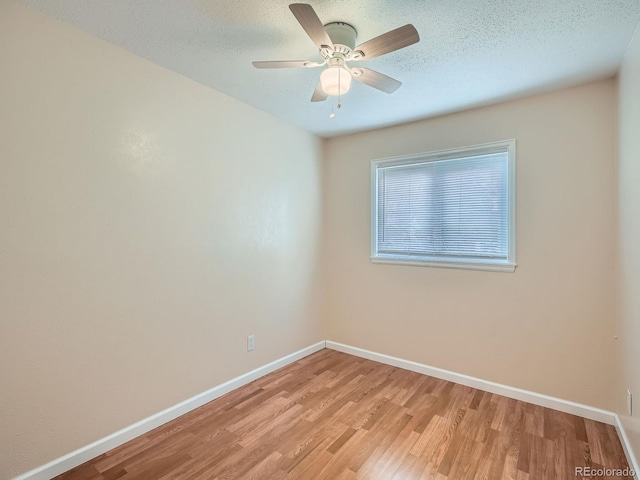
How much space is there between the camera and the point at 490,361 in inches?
106

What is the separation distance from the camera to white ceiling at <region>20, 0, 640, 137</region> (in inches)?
61.1

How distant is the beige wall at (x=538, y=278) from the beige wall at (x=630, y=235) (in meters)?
0.19

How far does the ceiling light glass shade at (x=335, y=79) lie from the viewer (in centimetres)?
165

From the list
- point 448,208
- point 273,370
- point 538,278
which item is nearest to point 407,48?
point 448,208

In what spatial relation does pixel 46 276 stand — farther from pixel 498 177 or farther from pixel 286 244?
pixel 498 177

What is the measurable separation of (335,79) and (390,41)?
13.1 inches

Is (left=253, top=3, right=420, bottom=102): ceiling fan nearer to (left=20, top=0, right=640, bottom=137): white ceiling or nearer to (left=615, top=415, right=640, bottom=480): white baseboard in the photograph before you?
(left=20, top=0, right=640, bottom=137): white ceiling

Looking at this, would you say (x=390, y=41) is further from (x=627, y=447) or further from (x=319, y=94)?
(x=627, y=447)

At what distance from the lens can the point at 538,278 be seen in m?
2.47

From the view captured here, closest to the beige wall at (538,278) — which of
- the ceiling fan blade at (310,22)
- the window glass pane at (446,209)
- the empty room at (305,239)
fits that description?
the empty room at (305,239)

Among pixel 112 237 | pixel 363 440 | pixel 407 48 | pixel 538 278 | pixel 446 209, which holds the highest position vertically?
pixel 407 48

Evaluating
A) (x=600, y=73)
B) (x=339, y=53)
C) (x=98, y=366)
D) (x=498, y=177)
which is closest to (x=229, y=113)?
(x=339, y=53)

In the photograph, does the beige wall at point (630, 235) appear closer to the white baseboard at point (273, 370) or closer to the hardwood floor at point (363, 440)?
the white baseboard at point (273, 370)

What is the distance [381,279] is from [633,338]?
191 centimetres
